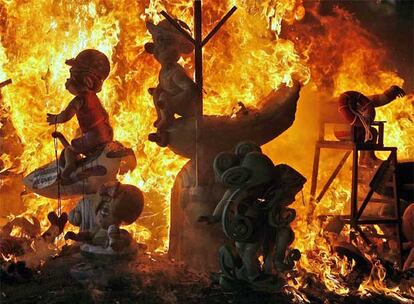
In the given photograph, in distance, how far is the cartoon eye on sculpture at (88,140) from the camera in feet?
20.4

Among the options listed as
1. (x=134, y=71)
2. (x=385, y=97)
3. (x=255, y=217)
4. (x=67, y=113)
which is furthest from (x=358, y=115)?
(x=67, y=113)

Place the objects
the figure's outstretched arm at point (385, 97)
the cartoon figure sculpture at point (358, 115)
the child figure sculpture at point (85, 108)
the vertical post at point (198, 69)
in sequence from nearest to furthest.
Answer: the vertical post at point (198, 69) < the child figure sculpture at point (85, 108) < the cartoon figure sculpture at point (358, 115) < the figure's outstretched arm at point (385, 97)

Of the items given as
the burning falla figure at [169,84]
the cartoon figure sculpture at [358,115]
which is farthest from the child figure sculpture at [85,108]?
the cartoon figure sculpture at [358,115]

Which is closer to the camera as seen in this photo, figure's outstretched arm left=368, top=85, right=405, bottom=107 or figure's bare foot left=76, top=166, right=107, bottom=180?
figure's bare foot left=76, top=166, right=107, bottom=180

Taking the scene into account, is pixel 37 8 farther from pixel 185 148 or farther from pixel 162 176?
pixel 185 148

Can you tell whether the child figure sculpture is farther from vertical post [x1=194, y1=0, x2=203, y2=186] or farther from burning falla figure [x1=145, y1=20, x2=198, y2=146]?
vertical post [x1=194, y1=0, x2=203, y2=186]

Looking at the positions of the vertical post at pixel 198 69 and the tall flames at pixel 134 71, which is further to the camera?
the tall flames at pixel 134 71

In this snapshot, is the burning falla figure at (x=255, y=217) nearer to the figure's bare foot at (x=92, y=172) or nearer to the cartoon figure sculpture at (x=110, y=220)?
the cartoon figure sculpture at (x=110, y=220)

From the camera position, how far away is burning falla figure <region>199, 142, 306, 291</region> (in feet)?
16.5

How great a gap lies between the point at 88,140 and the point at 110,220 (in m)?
1.00

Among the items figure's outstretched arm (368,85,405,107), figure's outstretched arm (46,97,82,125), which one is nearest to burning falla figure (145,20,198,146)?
figure's outstretched arm (46,97,82,125)

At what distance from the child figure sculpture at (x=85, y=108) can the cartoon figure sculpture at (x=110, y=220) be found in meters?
0.55

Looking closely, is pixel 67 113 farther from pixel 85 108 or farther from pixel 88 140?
pixel 88 140

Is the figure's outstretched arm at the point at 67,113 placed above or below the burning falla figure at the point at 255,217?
above
